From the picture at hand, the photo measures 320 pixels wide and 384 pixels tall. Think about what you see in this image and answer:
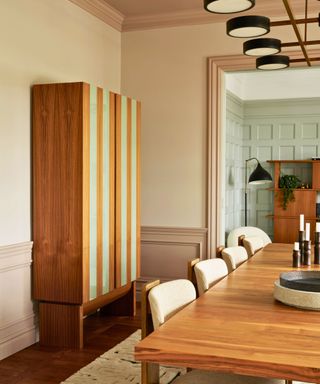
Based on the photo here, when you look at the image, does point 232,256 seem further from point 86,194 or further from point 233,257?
point 86,194

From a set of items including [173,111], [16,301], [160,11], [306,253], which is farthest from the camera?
[173,111]

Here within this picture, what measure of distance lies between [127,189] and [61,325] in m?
1.37

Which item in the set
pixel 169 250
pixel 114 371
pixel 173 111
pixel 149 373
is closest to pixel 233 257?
pixel 114 371

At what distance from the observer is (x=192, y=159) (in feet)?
18.3

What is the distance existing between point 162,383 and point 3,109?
7.21 feet

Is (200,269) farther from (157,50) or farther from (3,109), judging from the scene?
(157,50)

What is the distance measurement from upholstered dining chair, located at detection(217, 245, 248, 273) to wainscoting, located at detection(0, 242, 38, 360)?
1.51 metres

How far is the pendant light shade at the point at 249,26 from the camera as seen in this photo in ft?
8.61

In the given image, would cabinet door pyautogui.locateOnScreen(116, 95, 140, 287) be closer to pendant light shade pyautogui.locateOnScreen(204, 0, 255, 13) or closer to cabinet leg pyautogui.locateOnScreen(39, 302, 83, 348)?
cabinet leg pyautogui.locateOnScreen(39, 302, 83, 348)

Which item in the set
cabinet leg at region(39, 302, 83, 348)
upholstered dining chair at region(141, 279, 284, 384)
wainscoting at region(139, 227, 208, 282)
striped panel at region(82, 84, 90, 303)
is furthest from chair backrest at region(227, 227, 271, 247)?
upholstered dining chair at region(141, 279, 284, 384)

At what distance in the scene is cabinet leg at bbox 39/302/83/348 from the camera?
4141 millimetres

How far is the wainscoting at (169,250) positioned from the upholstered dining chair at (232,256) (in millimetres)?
1575

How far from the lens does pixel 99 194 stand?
4.39 m

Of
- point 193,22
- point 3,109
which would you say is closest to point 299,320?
point 3,109
